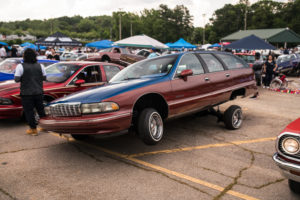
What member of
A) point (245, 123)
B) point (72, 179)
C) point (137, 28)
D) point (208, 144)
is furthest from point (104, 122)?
point (137, 28)

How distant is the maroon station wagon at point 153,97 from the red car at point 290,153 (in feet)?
6.07

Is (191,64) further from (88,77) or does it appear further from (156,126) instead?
(88,77)

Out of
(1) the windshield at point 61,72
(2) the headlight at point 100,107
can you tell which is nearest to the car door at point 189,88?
(2) the headlight at point 100,107

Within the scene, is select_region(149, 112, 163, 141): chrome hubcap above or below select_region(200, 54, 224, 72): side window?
below

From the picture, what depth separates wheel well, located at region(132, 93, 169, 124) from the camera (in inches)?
177

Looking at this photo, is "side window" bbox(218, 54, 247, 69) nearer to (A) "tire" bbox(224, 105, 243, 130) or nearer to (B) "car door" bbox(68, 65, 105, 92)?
(A) "tire" bbox(224, 105, 243, 130)

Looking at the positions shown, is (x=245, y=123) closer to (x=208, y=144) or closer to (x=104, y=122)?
(x=208, y=144)

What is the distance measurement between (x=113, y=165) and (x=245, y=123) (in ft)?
13.0

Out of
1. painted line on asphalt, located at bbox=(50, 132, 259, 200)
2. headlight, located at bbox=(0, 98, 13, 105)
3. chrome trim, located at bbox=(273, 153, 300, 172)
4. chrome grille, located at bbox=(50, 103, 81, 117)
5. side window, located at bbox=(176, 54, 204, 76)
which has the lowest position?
painted line on asphalt, located at bbox=(50, 132, 259, 200)

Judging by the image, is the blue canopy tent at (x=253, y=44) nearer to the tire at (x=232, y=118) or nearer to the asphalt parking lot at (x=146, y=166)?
the asphalt parking lot at (x=146, y=166)

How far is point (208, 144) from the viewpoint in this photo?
511 cm

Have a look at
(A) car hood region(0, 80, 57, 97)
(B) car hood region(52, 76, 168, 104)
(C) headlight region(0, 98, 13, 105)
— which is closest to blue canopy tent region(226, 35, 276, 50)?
(A) car hood region(0, 80, 57, 97)

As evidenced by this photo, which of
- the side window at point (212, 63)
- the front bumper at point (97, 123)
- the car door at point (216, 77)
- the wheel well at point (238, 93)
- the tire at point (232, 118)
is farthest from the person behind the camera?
the wheel well at point (238, 93)

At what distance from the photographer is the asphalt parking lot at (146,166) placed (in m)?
3.28
